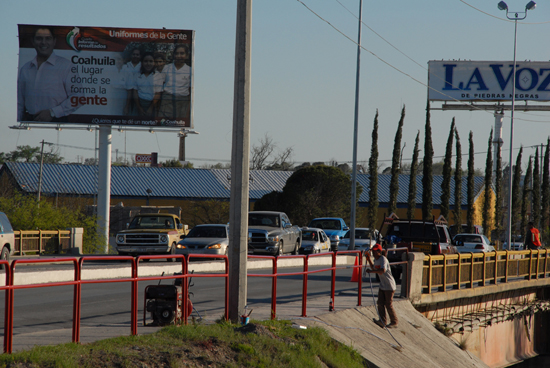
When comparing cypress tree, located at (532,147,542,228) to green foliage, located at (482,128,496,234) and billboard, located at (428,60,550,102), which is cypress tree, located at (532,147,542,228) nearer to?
green foliage, located at (482,128,496,234)

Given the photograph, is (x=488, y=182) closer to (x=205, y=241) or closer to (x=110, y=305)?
(x=205, y=241)

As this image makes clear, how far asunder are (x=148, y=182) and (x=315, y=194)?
19.2 metres

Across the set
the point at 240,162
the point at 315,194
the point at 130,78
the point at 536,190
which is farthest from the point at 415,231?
the point at 536,190

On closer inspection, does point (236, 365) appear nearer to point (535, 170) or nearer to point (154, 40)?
point (154, 40)

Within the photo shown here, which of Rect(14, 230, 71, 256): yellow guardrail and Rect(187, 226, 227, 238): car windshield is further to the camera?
Rect(14, 230, 71, 256): yellow guardrail

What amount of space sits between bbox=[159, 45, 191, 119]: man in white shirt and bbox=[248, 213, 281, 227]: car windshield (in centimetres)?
1044

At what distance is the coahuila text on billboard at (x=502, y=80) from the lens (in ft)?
174

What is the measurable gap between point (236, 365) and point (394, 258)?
35.7ft

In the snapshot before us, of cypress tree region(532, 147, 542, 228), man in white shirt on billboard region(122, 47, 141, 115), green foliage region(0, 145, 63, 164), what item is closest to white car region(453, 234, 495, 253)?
man in white shirt on billboard region(122, 47, 141, 115)

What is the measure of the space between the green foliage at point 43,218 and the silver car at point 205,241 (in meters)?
9.77

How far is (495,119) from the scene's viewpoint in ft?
173

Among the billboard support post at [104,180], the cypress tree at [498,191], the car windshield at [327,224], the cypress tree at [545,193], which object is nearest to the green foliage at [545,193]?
the cypress tree at [545,193]

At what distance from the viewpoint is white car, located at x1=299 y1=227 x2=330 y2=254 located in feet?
107

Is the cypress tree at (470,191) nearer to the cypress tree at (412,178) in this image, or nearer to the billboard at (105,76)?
the cypress tree at (412,178)
